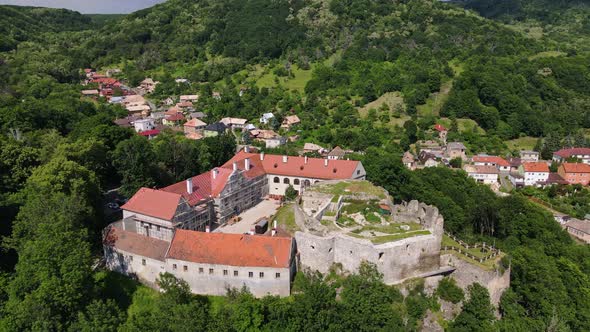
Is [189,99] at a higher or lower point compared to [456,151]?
higher

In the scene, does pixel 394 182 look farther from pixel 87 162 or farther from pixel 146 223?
pixel 87 162

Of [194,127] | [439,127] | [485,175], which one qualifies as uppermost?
[439,127]

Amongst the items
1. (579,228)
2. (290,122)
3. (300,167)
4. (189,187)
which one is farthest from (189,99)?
(579,228)

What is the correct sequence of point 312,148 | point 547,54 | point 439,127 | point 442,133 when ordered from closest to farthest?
point 312,148, point 442,133, point 439,127, point 547,54

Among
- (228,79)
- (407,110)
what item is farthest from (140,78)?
(407,110)

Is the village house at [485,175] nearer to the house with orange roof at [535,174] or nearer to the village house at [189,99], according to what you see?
the house with orange roof at [535,174]

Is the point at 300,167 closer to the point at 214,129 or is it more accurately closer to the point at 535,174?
the point at 214,129

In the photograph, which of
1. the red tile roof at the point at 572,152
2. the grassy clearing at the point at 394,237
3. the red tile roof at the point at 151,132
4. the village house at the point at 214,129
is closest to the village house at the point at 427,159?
the red tile roof at the point at 572,152
